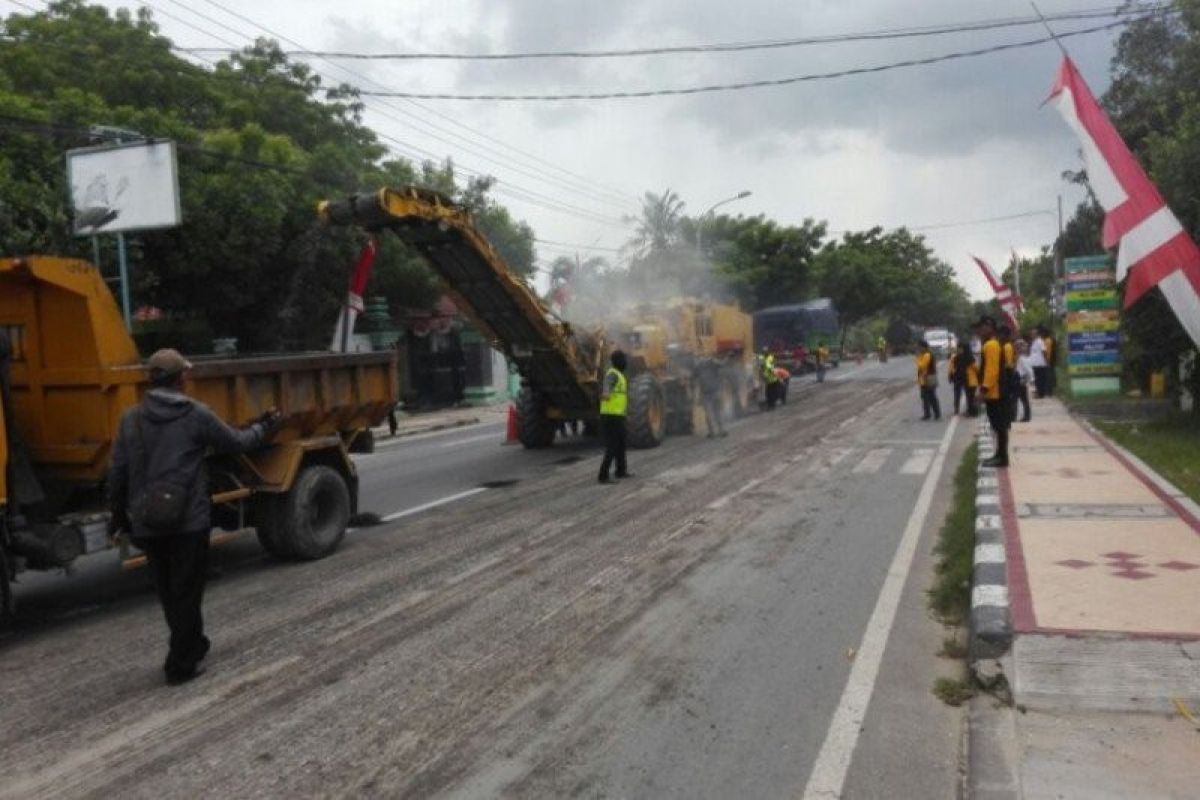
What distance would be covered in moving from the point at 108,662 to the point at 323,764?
2317 mm

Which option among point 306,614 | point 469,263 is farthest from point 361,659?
point 469,263

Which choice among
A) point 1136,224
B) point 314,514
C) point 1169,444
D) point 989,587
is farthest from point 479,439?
point 1136,224

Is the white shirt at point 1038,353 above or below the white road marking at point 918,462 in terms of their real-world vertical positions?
above

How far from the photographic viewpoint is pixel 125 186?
54.4ft

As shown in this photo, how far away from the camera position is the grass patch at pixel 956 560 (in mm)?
6586

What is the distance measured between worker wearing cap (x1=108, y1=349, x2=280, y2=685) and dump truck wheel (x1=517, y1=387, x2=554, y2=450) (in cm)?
1066

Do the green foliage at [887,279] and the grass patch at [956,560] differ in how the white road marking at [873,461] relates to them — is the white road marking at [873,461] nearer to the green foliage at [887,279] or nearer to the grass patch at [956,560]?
the grass patch at [956,560]

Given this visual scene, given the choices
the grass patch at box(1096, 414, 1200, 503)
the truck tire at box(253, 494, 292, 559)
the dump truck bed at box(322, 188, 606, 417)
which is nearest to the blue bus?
the grass patch at box(1096, 414, 1200, 503)

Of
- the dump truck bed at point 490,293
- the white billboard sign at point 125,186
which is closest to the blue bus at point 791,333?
the dump truck bed at point 490,293

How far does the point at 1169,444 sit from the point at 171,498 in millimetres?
12762

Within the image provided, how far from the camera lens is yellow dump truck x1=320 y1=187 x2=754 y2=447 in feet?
38.3

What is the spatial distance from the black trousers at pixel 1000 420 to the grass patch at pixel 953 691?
7438mm

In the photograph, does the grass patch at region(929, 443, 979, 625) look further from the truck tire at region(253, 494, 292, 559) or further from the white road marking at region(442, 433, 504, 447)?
the white road marking at region(442, 433, 504, 447)

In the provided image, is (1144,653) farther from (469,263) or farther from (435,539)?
(469,263)
